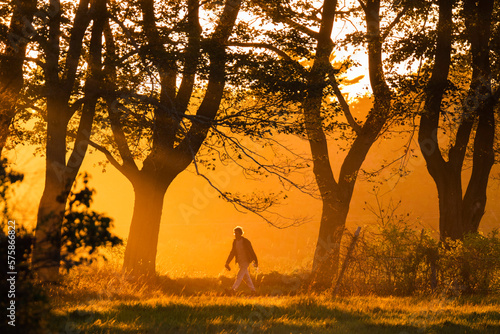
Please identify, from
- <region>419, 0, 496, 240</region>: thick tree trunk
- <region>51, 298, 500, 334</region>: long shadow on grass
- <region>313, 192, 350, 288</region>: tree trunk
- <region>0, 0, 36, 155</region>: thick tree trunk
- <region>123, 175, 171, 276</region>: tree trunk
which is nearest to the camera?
<region>51, 298, 500, 334</region>: long shadow on grass

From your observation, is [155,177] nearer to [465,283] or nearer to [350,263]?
[350,263]

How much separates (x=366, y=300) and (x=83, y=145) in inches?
310

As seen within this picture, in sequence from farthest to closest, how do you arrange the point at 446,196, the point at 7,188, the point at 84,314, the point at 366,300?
the point at 446,196, the point at 366,300, the point at 84,314, the point at 7,188

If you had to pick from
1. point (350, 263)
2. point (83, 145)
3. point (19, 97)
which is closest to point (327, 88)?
point (350, 263)

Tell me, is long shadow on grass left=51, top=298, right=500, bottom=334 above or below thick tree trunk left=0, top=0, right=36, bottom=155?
below

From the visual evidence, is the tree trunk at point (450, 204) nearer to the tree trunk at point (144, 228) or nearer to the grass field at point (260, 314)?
the grass field at point (260, 314)

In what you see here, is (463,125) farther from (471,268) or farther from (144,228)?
(144,228)

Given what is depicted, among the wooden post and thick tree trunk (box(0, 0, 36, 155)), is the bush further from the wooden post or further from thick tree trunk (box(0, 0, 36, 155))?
thick tree trunk (box(0, 0, 36, 155))

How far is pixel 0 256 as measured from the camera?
448cm

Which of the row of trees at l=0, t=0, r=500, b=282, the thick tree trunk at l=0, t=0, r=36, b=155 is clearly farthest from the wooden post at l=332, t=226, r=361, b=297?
the thick tree trunk at l=0, t=0, r=36, b=155

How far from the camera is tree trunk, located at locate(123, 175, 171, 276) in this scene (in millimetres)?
17156

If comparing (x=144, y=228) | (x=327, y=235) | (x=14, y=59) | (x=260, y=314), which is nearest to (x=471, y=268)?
(x=327, y=235)

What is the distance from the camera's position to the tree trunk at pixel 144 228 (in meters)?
17.2

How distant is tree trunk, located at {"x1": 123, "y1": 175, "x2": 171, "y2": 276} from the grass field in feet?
9.89
